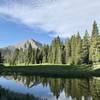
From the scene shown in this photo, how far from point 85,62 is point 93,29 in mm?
18868

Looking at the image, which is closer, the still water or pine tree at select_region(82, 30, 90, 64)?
the still water

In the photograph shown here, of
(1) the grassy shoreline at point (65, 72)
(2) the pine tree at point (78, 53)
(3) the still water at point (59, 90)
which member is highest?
(2) the pine tree at point (78, 53)

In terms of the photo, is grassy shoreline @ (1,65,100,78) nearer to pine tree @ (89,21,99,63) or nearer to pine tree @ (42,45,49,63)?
pine tree @ (89,21,99,63)

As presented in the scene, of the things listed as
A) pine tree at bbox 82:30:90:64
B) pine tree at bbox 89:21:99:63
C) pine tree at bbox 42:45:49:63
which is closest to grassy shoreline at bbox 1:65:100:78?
pine tree at bbox 89:21:99:63

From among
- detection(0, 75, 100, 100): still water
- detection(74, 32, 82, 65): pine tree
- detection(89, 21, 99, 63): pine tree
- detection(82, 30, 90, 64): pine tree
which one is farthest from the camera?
detection(74, 32, 82, 65): pine tree

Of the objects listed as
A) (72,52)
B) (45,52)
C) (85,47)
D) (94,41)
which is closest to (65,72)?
(94,41)

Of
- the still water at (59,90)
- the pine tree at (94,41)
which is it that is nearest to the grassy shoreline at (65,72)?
the pine tree at (94,41)

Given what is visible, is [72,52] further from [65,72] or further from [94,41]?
[65,72]

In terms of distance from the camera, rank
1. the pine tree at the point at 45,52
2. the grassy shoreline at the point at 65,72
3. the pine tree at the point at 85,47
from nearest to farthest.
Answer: the grassy shoreline at the point at 65,72
the pine tree at the point at 85,47
the pine tree at the point at 45,52

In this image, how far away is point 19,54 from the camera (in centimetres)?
18188

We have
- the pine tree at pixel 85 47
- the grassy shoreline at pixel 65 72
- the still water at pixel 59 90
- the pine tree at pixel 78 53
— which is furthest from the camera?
the pine tree at pixel 78 53

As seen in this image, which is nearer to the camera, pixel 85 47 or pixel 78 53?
pixel 85 47

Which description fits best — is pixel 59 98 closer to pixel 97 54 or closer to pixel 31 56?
pixel 97 54

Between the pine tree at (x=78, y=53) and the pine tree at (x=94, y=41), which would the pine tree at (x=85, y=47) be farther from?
the pine tree at (x=94, y=41)
